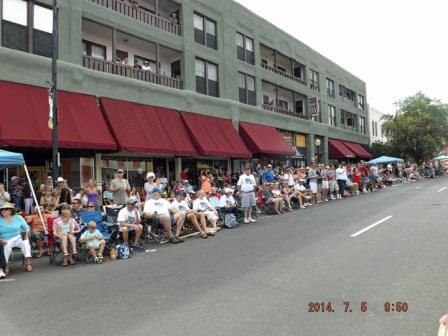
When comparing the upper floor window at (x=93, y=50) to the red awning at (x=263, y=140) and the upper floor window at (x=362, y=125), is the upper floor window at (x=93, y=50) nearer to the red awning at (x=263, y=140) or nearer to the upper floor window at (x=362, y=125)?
the red awning at (x=263, y=140)

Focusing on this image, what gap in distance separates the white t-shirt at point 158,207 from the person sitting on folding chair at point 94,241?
198 centimetres

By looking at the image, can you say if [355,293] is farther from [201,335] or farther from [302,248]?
[302,248]

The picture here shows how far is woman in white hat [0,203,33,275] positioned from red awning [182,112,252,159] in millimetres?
11426

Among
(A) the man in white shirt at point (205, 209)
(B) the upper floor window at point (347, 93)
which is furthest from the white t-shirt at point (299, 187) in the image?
(B) the upper floor window at point (347, 93)

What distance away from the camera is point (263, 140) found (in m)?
25.1

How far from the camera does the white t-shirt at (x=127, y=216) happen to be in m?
9.72

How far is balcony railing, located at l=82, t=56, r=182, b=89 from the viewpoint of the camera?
16750mm

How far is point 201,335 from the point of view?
13.5ft

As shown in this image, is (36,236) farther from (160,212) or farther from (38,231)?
(160,212)

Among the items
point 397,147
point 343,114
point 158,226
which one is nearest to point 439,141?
point 397,147

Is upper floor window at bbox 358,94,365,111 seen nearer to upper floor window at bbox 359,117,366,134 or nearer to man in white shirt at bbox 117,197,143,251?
upper floor window at bbox 359,117,366,134

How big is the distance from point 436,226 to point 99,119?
1220 cm

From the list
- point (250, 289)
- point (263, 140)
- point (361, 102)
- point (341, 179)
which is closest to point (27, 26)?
point (250, 289)

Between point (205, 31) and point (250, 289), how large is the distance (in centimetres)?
1982
